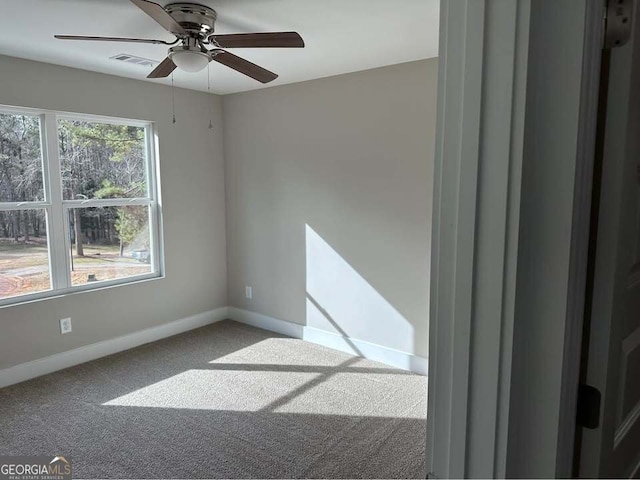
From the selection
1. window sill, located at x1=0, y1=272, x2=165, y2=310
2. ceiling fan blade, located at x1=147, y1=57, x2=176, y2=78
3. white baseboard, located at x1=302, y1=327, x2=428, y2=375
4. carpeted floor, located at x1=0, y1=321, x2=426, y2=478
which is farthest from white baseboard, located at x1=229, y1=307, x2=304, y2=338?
ceiling fan blade, located at x1=147, y1=57, x2=176, y2=78

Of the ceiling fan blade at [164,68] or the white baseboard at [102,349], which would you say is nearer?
the ceiling fan blade at [164,68]

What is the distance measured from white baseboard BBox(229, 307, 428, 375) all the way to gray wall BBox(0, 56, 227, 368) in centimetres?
44

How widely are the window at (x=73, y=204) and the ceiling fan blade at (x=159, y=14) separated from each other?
196cm

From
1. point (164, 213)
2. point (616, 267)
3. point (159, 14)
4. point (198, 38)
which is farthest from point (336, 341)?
point (616, 267)

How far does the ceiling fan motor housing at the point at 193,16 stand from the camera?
2.30m

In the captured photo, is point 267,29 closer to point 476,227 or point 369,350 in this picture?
point 476,227

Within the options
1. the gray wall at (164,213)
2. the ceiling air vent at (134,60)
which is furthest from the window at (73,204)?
the ceiling air vent at (134,60)

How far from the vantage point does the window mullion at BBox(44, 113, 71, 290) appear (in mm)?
3576

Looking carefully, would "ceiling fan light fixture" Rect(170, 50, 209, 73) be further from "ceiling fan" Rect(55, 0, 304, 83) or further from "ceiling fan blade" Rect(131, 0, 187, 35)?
"ceiling fan blade" Rect(131, 0, 187, 35)

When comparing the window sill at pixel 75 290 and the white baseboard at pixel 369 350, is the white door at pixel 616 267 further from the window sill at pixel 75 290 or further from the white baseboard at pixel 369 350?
the window sill at pixel 75 290

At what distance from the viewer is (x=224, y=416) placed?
9.71ft

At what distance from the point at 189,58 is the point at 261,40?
419 millimetres

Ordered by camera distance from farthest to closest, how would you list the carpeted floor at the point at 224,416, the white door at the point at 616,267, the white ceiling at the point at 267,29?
the carpeted floor at the point at 224,416 → the white ceiling at the point at 267,29 → the white door at the point at 616,267

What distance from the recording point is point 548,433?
0.71m
